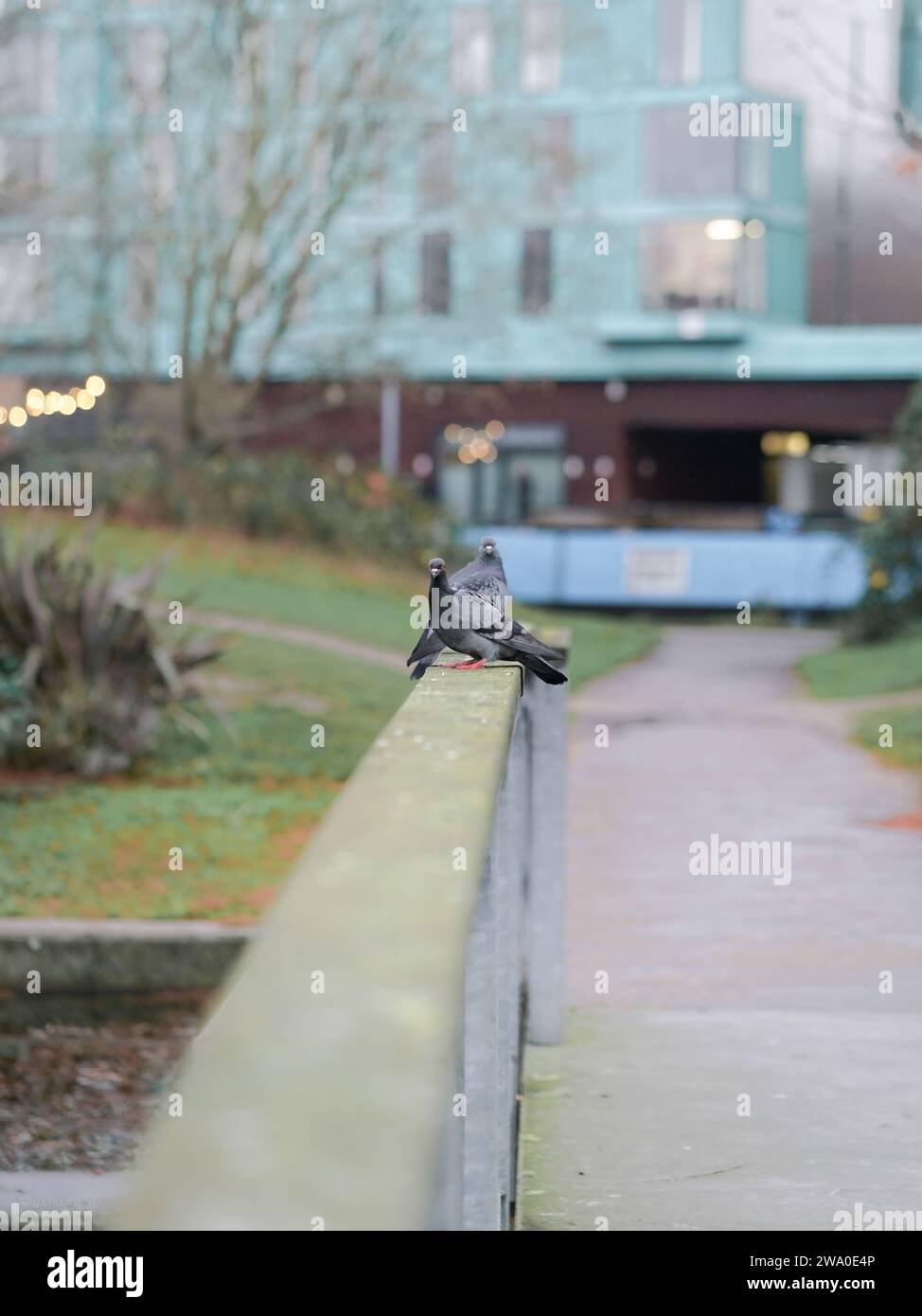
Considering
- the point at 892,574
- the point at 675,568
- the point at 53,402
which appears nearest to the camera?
the point at 892,574

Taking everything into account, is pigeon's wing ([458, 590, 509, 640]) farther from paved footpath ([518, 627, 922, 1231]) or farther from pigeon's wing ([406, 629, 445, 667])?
paved footpath ([518, 627, 922, 1231])

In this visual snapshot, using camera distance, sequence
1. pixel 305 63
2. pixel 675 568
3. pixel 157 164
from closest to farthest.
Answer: pixel 305 63 < pixel 157 164 < pixel 675 568

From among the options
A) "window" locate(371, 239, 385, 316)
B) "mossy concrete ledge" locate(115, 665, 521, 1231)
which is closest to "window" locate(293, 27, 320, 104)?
"window" locate(371, 239, 385, 316)

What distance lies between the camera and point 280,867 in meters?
9.10

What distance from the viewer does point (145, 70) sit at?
32.1 meters

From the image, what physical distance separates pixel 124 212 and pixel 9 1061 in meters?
21.9

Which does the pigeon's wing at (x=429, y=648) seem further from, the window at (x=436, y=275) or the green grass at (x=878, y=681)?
the window at (x=436, y=275)

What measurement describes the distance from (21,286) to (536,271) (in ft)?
40.8

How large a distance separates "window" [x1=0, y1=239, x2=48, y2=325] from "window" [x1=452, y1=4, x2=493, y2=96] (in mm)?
6707

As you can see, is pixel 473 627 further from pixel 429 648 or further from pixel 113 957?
pixel 113 957

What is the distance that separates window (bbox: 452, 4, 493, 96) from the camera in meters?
26.7

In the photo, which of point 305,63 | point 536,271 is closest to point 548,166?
point 305,63

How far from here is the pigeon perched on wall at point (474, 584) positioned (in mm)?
4426
